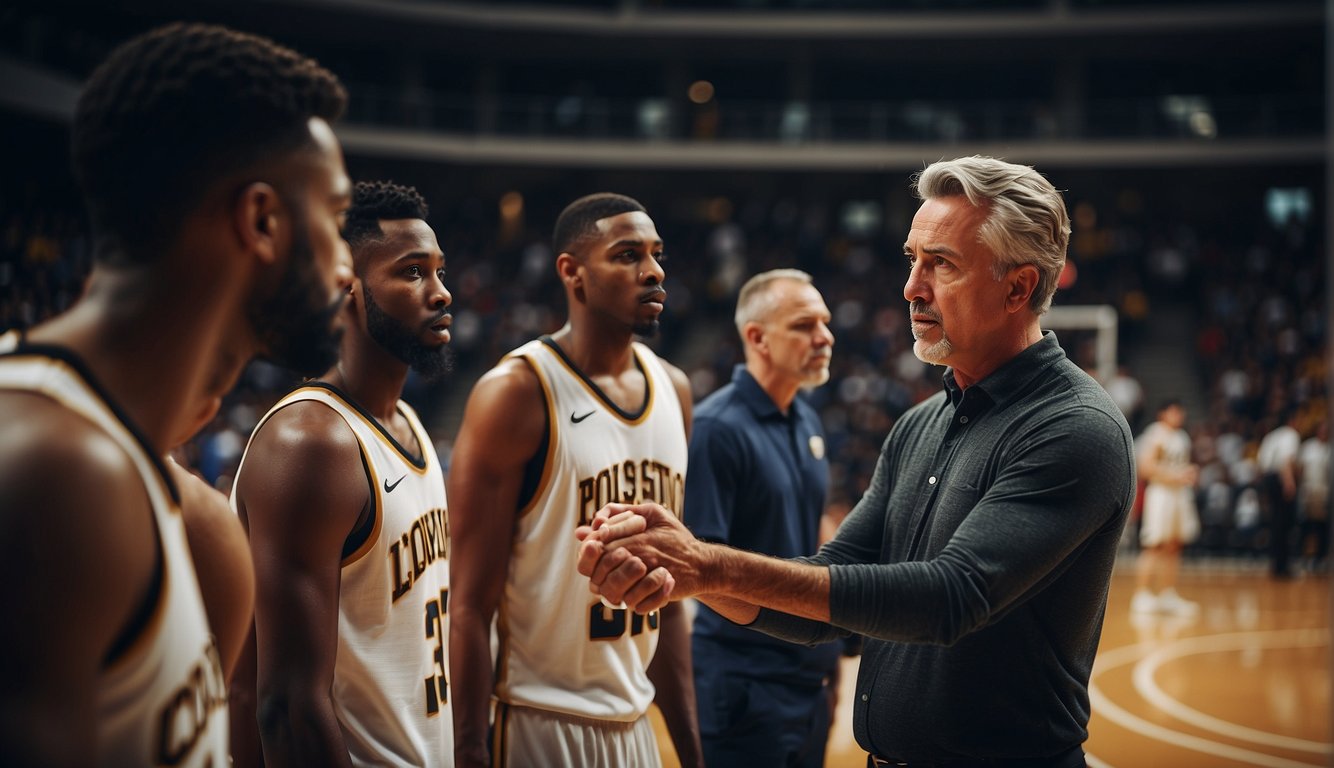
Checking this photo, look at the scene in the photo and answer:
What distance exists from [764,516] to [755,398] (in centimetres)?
45

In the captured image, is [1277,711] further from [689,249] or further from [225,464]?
[689,249]

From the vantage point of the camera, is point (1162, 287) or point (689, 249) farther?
point (689, 249)

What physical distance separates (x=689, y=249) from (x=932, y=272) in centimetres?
2047

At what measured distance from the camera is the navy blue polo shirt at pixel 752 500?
12.3 feet

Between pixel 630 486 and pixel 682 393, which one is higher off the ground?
pixel 682 393

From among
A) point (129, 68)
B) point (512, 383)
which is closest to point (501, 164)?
point (512, 383)

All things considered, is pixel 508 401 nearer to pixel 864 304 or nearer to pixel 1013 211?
pixel 1013 211

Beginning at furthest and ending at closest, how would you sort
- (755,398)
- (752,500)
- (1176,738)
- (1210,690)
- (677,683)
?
(1210,690) < (1176,738) < (755,398) < (752,500) < (677,683)

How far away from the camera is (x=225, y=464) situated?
13.2m

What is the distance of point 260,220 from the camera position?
1.37 meters

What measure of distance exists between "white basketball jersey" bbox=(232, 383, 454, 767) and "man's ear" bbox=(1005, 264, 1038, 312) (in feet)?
4.55

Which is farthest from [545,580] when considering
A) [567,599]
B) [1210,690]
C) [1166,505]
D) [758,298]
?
[1166,505]

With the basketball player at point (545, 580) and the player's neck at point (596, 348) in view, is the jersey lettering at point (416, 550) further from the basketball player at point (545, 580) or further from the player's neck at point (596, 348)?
the player's neck at point (596, 348)

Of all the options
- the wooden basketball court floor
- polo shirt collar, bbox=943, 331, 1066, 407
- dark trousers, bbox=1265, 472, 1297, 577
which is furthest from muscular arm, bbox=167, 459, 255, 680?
dark trousers, bbox=1265, 472, 1297, 577
